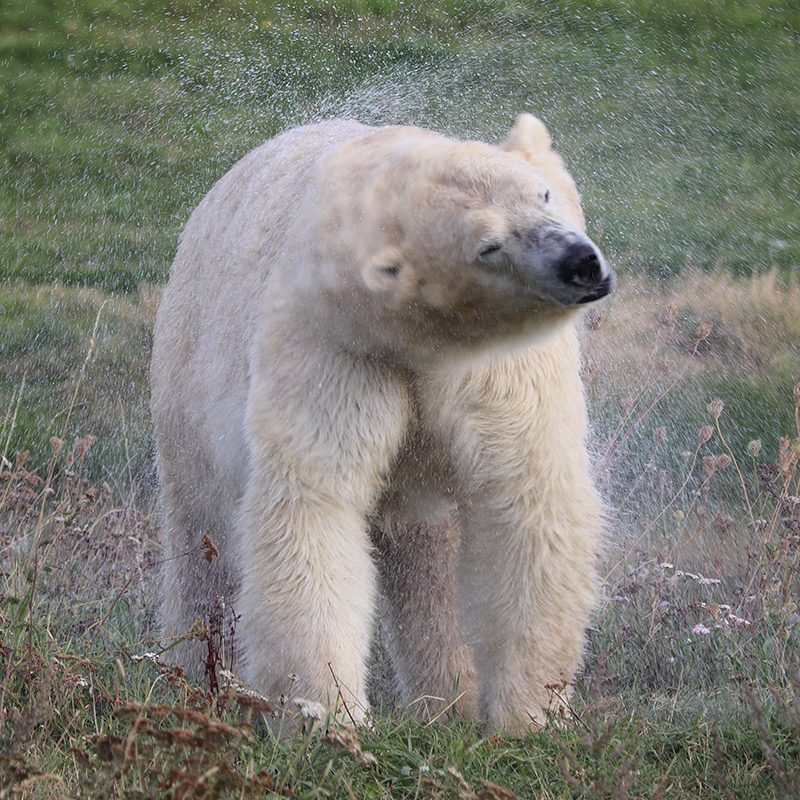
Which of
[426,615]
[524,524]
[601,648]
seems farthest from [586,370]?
[524,524]

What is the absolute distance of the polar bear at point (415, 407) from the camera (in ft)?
11.7

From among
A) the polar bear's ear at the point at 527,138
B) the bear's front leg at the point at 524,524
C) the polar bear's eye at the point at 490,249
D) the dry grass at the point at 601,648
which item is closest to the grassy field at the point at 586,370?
the dry grass at the point at 601,648

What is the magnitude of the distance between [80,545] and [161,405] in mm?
780

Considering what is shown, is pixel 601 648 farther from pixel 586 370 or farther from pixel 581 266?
pixel 581 266

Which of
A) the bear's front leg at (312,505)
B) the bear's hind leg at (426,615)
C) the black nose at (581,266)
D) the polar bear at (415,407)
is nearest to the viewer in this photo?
the black nose at (581,266)

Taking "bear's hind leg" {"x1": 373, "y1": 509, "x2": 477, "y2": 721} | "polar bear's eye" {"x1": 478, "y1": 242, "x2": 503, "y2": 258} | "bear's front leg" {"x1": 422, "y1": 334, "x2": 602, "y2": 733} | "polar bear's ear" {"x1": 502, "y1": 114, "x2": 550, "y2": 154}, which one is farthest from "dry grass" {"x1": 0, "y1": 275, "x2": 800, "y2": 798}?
"polar bear's ear" {"x1": 502, "y1": 114, "x2": 550, "y2": 154}

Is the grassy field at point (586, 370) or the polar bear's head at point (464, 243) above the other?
the polar bear's head at point (464, 243)

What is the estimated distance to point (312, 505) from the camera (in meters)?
3.91

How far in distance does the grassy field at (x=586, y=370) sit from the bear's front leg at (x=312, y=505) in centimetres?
20

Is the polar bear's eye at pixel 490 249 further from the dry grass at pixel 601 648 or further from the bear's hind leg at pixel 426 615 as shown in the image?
the bear's hind leg at pixel 426 615

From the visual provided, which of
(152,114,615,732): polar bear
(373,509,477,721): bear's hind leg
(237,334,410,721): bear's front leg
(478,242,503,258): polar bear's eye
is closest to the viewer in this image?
(478,242,503,258): polar bear's eye

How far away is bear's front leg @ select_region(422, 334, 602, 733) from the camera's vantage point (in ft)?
12.9

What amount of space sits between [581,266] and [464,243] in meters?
0.31

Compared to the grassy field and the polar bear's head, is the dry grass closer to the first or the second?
the grassy field
